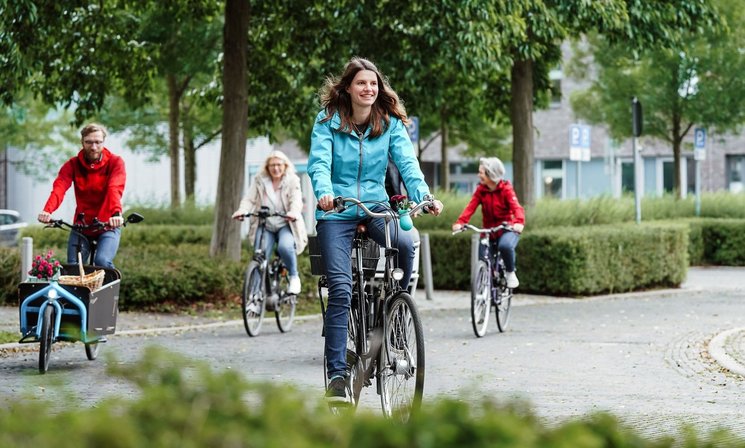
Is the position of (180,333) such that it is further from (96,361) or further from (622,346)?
(622,346)

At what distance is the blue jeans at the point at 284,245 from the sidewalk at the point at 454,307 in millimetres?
1133

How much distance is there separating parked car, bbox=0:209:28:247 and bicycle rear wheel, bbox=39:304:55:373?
25.9m

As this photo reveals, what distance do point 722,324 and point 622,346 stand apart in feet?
8.99

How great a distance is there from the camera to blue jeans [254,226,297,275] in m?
12.2

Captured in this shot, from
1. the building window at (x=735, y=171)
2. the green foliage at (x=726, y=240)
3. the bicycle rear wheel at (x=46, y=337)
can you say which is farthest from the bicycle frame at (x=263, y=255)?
the building window at (x=735, y=171)

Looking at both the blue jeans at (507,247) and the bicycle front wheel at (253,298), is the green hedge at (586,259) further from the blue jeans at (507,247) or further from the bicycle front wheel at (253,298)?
the bicycle front wheel at (253,298)

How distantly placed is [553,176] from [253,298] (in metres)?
43.0

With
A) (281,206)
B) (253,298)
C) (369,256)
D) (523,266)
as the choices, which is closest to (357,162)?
(369,256)

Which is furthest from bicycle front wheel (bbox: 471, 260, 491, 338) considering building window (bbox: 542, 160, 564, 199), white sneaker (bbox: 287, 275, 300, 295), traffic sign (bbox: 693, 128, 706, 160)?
building window (bbox: 542, 160, 564, 199)

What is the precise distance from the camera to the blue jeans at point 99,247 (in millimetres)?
9898

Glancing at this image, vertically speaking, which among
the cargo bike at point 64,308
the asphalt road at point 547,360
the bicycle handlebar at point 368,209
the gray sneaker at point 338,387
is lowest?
the asphalt road at point 547,360

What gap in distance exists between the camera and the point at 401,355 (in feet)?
20.7

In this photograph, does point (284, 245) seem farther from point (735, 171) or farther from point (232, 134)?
point (735, 171)

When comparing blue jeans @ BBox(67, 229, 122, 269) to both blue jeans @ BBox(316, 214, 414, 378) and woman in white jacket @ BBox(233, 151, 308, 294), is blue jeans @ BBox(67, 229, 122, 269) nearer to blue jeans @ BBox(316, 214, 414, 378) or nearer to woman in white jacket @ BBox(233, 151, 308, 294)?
woman in white jacket @ BBox(233, 151, 308, 294)
